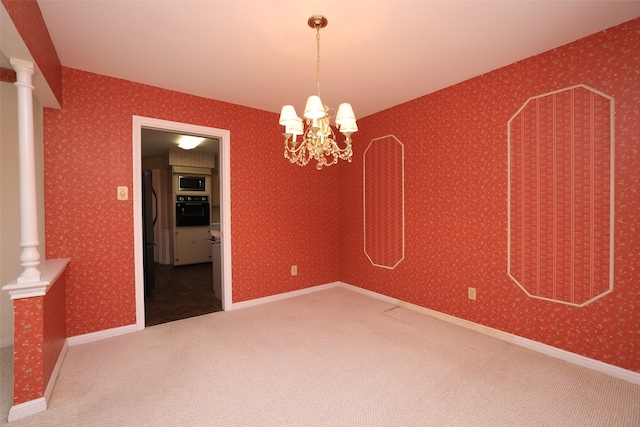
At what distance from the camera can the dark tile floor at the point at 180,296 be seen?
3438 mm

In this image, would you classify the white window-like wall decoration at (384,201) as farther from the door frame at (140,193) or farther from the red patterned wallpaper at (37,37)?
the red patterned wallpaper at (37,37)

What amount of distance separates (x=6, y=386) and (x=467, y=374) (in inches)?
127

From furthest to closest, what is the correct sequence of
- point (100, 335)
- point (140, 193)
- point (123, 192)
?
point (140, 193), point (123, 192), point (100, 335)

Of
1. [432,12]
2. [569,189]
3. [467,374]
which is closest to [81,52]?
[432,12]

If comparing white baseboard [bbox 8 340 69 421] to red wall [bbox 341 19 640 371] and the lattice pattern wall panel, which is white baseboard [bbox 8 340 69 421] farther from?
the lattice pattern wall panel

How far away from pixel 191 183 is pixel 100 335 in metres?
4.15

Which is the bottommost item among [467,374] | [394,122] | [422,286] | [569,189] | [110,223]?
[467,374]

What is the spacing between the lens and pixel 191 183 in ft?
21.1

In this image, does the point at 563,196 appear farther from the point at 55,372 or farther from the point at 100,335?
the point at 100,335

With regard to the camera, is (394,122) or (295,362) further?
(394,122)

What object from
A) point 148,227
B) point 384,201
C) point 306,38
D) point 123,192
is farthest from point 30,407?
point 384,201

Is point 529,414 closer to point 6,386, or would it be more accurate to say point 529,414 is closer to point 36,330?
point 36,330

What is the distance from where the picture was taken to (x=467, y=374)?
7.02ft

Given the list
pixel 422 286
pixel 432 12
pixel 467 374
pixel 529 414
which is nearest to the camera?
pixel 529 414
